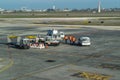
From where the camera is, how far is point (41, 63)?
4775 centimetres

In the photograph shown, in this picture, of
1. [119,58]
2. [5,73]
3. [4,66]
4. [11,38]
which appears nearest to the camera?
[5,73]

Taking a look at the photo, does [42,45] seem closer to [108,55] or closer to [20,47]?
[20,47]

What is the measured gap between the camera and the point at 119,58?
52.6 metres

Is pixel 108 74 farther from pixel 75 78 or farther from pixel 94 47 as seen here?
pixel 94 47

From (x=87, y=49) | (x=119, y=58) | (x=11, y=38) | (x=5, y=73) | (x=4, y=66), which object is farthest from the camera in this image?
(x=11, y=38)

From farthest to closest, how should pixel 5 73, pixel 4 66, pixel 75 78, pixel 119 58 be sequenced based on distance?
pixel 119 58 < pixel 4 66 < pixel 5 73 < pixel 75 78

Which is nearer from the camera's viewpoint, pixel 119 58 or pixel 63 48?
→ pixel 119 58

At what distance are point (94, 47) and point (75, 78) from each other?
97.3 ft

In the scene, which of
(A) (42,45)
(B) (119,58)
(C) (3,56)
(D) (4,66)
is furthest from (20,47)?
(B) (119,58)

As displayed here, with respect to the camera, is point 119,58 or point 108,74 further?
point 119,58

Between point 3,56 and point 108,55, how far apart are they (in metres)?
20.9

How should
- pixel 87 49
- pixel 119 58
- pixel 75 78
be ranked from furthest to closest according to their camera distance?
pixel 87 49, pixel 119 58, pixel 75 78

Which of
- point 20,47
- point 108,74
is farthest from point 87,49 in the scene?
point 108,74

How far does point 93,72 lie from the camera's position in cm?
4109
